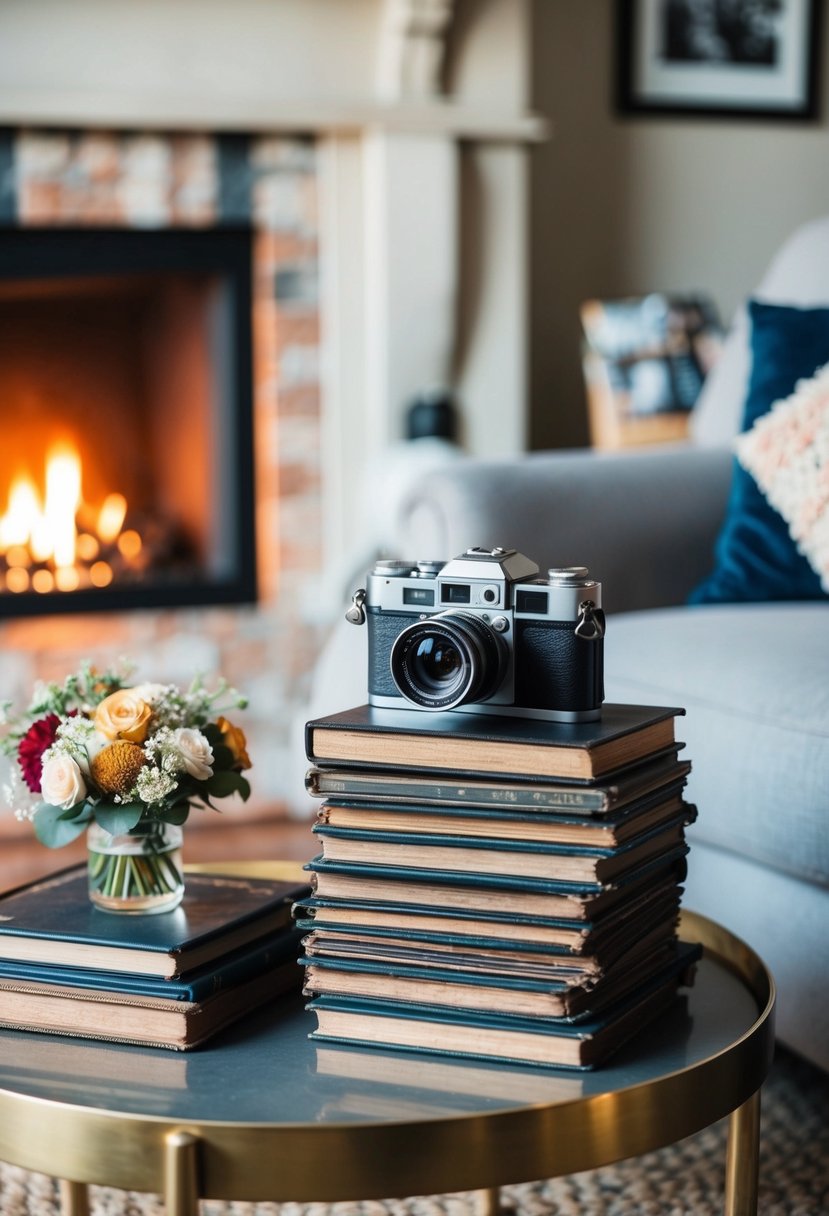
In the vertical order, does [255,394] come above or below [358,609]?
above

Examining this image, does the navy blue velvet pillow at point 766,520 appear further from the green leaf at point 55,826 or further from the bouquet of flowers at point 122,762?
the green leaf at point 55,826

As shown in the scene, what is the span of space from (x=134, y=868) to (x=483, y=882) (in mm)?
255

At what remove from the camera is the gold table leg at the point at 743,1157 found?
0.85 meters

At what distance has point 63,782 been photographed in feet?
2.90

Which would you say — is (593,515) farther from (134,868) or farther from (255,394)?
(255,394)

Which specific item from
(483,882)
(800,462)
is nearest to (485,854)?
(483,882)

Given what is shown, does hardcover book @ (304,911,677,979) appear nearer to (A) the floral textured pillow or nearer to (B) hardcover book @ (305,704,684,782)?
(B) hardcover book @ (305,704,684,782)

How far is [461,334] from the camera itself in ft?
9.49

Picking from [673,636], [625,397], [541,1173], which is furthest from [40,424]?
[541,1173]

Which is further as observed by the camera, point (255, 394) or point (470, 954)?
point (255, 394)

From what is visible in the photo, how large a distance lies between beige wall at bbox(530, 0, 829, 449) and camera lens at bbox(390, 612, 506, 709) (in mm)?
2399

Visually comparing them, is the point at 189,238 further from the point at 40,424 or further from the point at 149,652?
the point at 149,652

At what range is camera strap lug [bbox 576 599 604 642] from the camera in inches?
32.1

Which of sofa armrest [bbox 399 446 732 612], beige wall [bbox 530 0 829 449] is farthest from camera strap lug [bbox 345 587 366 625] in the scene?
beige wall [bbox 530 0 829 449]
